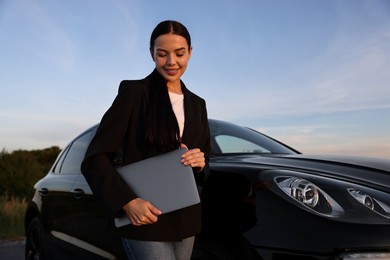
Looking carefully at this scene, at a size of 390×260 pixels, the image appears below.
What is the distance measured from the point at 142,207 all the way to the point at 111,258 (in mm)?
1391

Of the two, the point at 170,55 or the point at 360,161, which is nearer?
the point at 170,55

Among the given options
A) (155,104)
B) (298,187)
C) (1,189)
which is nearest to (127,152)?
(155,104)

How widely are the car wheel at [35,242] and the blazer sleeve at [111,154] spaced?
2875 mm

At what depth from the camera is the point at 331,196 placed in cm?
229

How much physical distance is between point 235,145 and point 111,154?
1.73 meters

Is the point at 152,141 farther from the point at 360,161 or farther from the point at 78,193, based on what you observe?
the point at 78,193

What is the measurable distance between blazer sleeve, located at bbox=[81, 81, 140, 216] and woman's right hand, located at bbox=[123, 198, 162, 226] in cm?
3

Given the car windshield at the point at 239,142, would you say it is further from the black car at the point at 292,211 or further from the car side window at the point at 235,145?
the black car at the point at 292,211

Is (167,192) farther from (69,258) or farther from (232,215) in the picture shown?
(69,258)

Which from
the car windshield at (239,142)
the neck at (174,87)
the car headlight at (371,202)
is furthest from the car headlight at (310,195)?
the car windshield at (239,142)

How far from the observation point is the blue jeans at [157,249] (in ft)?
6.45

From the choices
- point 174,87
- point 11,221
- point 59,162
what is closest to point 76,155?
point 59,162

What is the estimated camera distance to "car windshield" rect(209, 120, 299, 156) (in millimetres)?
3514

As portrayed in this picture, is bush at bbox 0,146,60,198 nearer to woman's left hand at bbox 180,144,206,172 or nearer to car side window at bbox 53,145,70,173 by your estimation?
car side window at bbox 53,145,70,173
